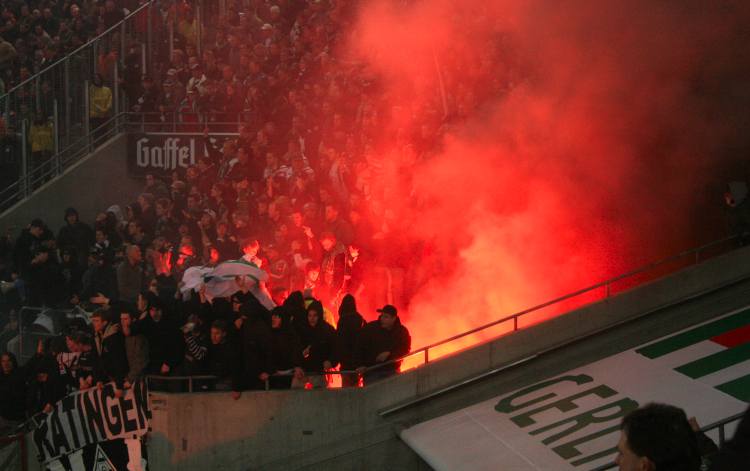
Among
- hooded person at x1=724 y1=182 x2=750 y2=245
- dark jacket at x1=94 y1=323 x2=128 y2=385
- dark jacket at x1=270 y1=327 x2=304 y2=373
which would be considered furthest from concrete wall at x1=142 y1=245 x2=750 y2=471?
dark jacket at x1=94 y1=323 x2=128 y2=385

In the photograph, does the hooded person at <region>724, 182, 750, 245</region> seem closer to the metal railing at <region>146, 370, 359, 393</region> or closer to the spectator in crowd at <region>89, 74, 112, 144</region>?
the metal railing at <region>146, 370, 359, 393</region>

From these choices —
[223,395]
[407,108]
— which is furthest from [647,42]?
[223,395]

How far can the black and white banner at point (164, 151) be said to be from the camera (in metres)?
12.9

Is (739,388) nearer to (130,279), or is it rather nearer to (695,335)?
(695,335)

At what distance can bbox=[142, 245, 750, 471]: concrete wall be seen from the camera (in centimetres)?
835

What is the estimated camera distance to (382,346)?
8.48m

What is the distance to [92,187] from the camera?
1352 cm

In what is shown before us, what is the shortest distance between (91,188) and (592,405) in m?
7.80

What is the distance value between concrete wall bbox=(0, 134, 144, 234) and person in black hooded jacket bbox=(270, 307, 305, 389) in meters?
5.53

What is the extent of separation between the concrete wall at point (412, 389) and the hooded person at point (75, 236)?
13.5 feet

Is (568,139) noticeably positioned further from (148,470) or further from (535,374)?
(148,470)

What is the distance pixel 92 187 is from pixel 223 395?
5673mm

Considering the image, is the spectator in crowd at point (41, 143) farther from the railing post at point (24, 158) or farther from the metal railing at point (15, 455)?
the metal railing at point (15, 455)

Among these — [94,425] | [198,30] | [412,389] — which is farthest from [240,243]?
[198,30]
